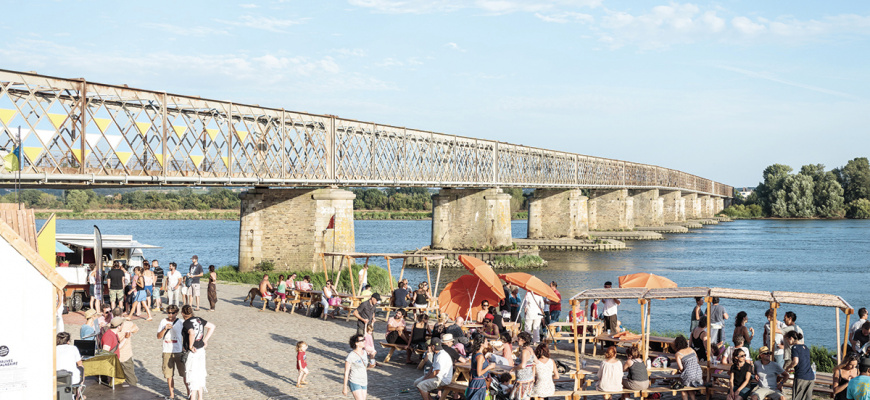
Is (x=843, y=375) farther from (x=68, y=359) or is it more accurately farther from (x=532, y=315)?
(x=68, y=359)

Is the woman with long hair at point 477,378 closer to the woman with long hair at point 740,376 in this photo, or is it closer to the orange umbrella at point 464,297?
the woman with long hair at point 740,376

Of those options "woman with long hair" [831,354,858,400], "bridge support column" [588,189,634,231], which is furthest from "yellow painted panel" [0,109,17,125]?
"bridge support column" [588,189,634,231]

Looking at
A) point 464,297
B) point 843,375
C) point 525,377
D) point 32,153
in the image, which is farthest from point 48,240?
point 843,375

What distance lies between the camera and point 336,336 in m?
19.9

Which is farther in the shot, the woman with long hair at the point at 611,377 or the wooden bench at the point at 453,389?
the wooden bench at the point at 453,389

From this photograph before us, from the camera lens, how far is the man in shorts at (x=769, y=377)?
1204cm

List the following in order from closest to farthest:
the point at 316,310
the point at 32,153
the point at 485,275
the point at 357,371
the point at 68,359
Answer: the point at 68,359 → the point at 357,371 → the point at 485,275 → the point at 316,310 → the point at 32,153

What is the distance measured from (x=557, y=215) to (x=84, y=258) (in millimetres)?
69159

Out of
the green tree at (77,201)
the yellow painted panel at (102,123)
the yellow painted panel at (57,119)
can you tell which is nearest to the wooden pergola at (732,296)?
the yellow painted panel at (57,119)

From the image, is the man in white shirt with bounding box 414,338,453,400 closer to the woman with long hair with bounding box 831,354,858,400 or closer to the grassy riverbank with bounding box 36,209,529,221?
the woman with long hair with bounding box 831,354,858,400

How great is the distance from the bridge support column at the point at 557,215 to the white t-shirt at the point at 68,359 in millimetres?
78239

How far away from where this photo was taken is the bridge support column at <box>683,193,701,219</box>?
565 feet

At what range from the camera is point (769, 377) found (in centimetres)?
1219

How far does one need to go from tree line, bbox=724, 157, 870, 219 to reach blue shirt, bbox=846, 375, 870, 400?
16228 centimetres
